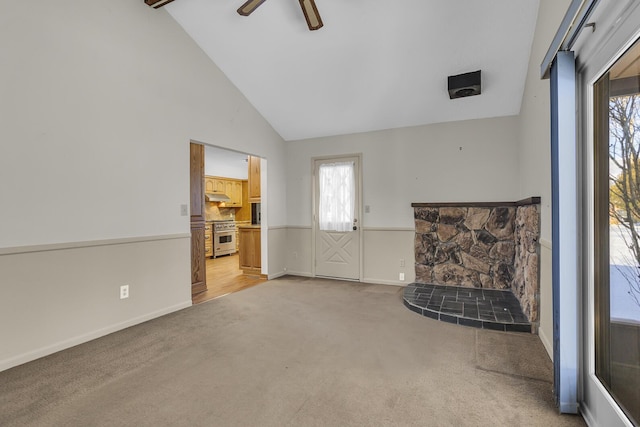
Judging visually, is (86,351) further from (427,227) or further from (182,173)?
(427,227)

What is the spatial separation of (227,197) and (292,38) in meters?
5.79

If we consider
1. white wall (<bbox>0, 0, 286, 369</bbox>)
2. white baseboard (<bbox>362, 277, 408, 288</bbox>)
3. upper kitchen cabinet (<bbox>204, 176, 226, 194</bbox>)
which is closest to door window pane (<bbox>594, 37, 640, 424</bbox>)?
white baseboard (<bbox>362, 277, 408, 288</bbox>)

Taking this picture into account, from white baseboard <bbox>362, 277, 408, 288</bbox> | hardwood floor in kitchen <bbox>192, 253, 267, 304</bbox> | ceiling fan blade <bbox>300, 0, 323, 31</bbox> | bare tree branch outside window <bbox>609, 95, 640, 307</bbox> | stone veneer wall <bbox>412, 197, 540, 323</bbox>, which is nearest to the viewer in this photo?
bare tree branch outside window <bbox>609, 95, 640, 307</bbox>

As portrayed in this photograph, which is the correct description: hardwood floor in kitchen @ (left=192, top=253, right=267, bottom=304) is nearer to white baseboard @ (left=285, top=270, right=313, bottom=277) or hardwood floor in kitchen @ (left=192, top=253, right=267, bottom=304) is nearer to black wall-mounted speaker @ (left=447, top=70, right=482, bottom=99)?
white baseboard @ (left=285, top=270, right=313, bottom=277)

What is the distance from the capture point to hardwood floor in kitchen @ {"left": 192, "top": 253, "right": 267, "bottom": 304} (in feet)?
14.6

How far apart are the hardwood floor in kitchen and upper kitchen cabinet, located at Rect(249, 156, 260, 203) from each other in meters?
1.44

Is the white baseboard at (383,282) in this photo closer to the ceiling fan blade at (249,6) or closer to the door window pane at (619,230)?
the door window pane at (619,230)

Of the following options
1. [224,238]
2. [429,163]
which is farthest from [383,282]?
[224,238]

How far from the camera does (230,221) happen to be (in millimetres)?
8453

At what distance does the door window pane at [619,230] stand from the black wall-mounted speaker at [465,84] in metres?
2.16

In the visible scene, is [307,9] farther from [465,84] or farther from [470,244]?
[470,244]

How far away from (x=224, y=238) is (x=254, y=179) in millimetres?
2924

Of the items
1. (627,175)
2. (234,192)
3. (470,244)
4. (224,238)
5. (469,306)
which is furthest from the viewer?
(234,192)

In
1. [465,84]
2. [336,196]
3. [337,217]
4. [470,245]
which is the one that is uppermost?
[465,84]
